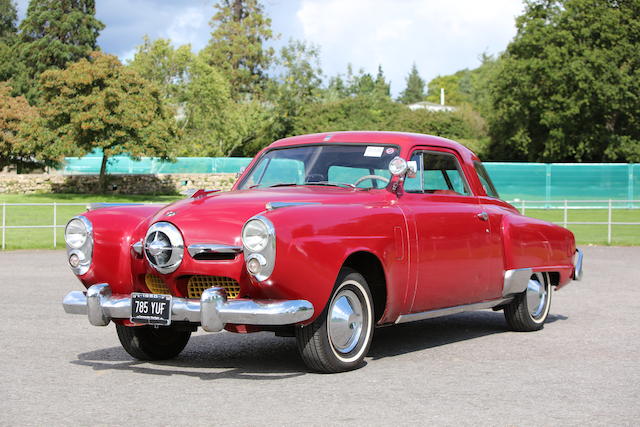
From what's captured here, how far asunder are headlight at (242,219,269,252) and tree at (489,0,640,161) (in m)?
51.0

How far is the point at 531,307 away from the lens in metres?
9.62

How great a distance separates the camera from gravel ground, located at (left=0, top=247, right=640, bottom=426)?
5.70 meters

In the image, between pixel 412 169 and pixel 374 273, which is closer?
pixel 374 273

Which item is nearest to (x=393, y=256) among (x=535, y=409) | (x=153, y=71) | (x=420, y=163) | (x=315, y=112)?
(x=420, y=163)

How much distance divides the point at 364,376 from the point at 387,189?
163cm

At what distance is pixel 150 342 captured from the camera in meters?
7.71

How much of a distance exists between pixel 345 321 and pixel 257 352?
56.0 inches

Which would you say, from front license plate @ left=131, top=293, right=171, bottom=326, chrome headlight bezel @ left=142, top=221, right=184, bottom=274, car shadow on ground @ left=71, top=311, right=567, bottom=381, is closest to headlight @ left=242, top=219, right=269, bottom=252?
chrome headlight bezel @ left=142, top=221, right=184, bottom=274

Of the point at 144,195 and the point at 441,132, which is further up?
the point at 441,132

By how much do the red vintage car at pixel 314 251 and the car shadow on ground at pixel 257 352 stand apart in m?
0.27

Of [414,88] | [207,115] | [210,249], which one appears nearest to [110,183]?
[207,115]

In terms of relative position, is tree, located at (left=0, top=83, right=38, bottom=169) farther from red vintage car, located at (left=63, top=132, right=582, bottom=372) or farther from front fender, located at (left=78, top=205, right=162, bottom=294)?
front fender, located at (left=78, top=205, right=162, bottom=294)

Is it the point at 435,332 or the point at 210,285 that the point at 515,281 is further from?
the point at 210,285

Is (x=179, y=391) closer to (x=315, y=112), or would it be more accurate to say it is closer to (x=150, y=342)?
(x=150, y=342)
